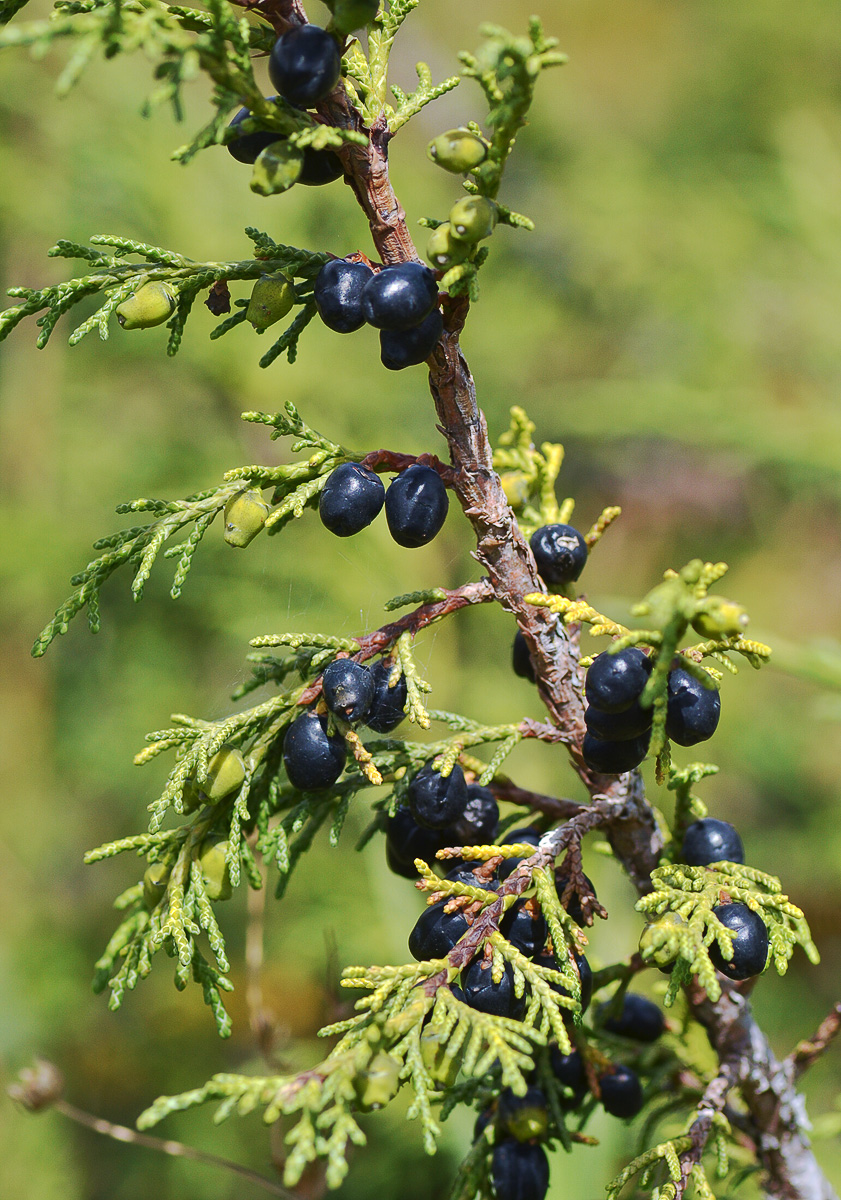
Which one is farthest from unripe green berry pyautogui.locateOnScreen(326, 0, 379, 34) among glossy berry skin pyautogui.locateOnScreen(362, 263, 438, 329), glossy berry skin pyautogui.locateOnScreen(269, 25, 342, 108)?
glossy berry skin pyautogui.locateOnScreen(362, 263, 438, 329)

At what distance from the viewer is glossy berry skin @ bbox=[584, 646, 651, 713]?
36.1 inches

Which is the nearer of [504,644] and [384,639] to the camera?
[384,639]

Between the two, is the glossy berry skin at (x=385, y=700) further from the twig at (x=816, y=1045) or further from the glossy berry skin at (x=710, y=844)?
the twig at (x=816, y=1045)

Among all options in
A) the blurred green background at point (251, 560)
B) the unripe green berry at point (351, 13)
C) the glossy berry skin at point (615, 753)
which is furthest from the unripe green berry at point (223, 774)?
the blurred green background at point (251, 560)

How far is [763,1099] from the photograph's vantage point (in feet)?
4.27

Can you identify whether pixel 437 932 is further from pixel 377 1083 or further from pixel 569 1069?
pixel 569 1069

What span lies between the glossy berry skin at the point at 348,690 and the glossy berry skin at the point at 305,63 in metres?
0.59

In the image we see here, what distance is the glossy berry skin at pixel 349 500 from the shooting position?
103 centimetres

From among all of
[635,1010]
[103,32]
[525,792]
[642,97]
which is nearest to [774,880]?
[525,792]

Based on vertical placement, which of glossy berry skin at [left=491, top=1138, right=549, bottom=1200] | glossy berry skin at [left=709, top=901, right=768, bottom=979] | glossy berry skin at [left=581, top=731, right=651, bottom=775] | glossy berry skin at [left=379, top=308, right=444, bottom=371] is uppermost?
glossy berry skin at [left=379, top=308, right=444, bottom=371]

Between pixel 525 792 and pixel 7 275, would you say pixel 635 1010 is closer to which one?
pixel 525 792

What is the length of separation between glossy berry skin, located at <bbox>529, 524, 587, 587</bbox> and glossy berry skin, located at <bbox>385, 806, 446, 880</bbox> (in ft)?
1.21

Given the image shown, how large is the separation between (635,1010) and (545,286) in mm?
4285

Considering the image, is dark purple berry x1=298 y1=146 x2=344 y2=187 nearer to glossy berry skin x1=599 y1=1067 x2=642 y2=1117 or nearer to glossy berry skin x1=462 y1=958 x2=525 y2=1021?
glossy berry skin x1=462 y1=958 x2=525 y2=1021
